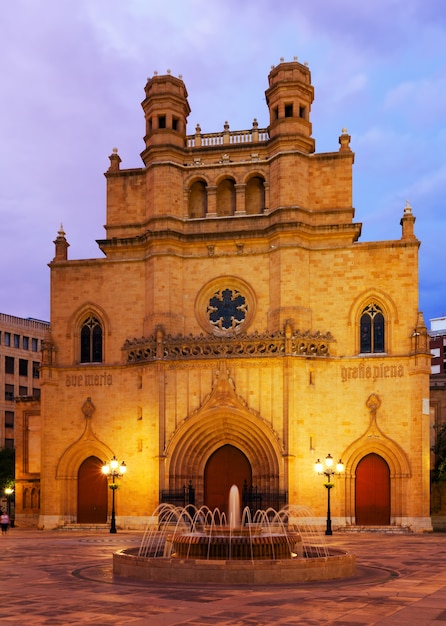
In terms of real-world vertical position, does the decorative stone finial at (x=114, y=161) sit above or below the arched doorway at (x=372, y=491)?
above

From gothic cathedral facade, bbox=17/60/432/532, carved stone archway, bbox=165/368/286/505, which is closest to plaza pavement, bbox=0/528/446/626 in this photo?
carved stone archway, bbox=165/368/286/505

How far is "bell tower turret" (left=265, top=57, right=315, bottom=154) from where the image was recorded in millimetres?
40531

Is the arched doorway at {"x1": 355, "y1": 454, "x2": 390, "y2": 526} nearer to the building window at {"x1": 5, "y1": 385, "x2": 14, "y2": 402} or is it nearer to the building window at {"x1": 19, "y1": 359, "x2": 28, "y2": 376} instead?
the building window at {"x1": 5, "y1": 385, "x2": 14, "y2": 402}

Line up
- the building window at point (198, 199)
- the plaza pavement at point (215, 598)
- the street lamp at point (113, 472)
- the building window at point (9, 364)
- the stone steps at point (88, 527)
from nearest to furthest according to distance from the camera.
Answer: the plaza pavement at point (215, 598) → the street lamp at point (113, 472) → the stone steps at point (88, 527) → the building window at point (198, 199) → the building window at point (9, 364)

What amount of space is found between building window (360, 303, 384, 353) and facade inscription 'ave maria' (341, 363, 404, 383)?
88 cm

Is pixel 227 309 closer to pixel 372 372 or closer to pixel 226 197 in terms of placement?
pixel 226 197

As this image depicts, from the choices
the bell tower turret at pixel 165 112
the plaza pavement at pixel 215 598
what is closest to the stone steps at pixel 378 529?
the plaza pavement at pixel 215 598

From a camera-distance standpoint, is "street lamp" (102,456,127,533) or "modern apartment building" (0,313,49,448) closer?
"street lamp" (102,456,127,533)

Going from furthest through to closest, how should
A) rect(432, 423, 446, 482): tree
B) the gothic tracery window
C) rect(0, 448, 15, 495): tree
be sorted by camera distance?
rect(0, 448, 15, 495): tree → rect(432, 423, 446, 482): tree → the gothic tracery window

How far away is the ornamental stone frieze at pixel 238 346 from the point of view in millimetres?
37375

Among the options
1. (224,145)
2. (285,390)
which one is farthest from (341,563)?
(224,145)

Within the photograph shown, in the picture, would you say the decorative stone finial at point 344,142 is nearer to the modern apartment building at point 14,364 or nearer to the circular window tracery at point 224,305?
the circular window tracery at point 224,305

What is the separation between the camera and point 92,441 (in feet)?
131

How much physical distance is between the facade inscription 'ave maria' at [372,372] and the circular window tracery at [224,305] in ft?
18.3
